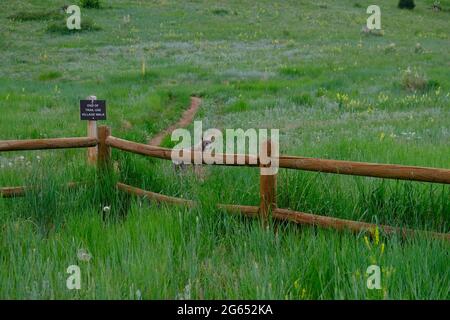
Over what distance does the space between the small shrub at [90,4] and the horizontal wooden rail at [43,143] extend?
136ft

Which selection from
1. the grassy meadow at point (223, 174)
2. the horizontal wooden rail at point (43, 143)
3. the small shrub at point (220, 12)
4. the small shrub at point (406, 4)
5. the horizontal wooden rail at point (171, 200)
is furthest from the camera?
the small shrub at point (406, 4)

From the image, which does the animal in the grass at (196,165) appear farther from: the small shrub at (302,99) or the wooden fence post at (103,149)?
the small shrub at (302,99)

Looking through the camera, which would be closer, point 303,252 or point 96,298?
point 96,298

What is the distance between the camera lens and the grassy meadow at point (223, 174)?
4.18m

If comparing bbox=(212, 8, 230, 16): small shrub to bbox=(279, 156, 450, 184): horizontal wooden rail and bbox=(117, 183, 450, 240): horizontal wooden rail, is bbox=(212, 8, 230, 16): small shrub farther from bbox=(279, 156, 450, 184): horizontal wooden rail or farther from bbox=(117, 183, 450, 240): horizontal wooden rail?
bbox=(279, 156, 450, 184): horizontal wooden rail

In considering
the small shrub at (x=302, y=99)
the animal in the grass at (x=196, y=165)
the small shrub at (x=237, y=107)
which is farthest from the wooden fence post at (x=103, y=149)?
the small shrub at (x=302, y=99)

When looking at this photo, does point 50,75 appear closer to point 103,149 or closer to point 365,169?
point 103,149

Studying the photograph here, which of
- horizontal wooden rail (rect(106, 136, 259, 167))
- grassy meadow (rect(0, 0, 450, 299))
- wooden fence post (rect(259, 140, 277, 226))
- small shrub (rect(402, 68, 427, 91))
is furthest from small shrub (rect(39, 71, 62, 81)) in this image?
wooden fence post (rect(259, 140, 277, 226))

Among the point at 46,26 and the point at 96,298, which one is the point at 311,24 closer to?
the point at 46,26

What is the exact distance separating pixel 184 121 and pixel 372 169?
10.7 meters

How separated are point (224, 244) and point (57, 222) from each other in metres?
1.77

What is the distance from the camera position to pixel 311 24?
4359cm

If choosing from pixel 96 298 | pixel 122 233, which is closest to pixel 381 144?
pixel 122 233

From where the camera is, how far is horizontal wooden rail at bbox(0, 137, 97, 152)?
21.4 ft
